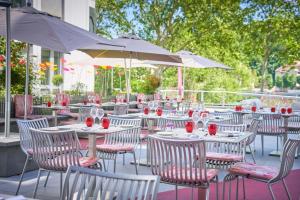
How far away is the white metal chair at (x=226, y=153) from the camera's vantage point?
16.5ft

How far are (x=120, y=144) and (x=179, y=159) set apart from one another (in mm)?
2162

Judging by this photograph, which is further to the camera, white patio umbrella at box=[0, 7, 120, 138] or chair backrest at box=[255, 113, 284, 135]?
chair backrest at box=[255, 113, 284, 135]

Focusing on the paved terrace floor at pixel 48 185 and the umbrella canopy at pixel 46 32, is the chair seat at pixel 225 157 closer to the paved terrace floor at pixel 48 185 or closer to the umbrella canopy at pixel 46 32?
the paved terrace floor at pixel 48 185

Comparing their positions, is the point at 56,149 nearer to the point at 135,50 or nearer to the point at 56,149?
the point at 56,149

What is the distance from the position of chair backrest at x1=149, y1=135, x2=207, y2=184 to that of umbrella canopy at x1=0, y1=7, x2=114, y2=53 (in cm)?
178

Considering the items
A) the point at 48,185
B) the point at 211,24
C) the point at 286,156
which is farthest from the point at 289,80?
the point at 286,156

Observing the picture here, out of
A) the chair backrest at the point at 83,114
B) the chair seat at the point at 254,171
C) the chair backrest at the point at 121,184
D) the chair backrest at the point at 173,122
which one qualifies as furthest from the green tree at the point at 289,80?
the chair backrest at the point at 121,184

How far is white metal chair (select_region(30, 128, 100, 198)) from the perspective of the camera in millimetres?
4508

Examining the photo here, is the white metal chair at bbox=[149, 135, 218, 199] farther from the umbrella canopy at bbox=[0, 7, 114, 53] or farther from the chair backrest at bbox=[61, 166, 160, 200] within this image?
the umbrella canopy at bbox=[0, 7, 114, 53]

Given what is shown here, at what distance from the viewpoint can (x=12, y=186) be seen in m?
5.50

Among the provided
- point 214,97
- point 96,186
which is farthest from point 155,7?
point 96,186

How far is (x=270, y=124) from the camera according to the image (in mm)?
8234

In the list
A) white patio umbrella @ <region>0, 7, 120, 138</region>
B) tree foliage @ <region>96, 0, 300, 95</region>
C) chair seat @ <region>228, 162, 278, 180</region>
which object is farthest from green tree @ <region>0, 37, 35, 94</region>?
tree foliage @ <region>96, 0, 300, 95</region>

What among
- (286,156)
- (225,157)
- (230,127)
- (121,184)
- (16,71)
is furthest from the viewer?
(16,71)
